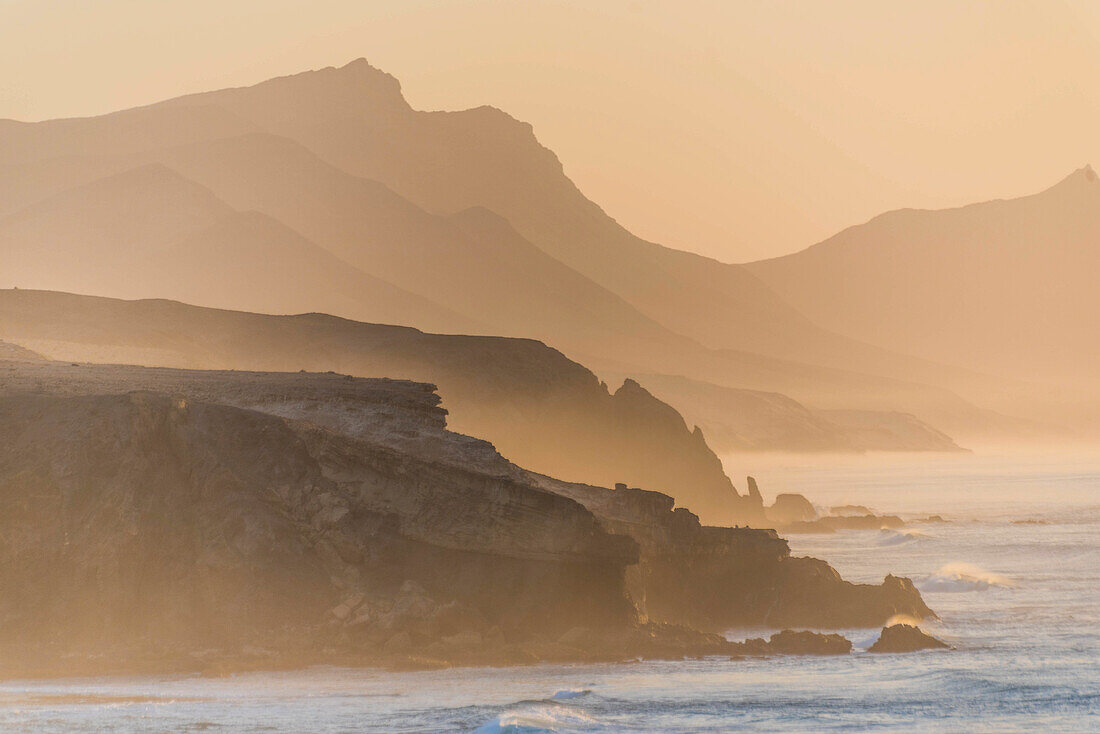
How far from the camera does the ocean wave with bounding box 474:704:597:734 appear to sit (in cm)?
3175

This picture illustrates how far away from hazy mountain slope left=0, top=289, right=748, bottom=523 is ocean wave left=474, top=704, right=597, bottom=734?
→ 141 feet

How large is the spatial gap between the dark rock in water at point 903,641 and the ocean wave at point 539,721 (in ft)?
46.0

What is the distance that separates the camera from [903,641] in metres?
43.9

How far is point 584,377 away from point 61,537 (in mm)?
50016

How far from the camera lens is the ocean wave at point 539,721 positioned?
31.8 meters

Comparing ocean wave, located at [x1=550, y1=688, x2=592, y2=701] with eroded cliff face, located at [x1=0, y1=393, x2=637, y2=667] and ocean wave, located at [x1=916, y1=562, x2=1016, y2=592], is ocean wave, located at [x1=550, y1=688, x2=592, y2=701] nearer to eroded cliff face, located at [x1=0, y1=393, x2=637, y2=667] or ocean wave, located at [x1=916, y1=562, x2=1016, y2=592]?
eroded cliff face, located at [x1=0, y1=393, x2=637, y2=667]

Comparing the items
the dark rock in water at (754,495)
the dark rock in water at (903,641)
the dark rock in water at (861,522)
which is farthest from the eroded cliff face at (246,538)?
the dark rock in water at (861,522)

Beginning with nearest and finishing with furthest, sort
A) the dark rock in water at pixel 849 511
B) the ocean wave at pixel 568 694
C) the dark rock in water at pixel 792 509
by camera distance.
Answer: the ocean wave at pixel 568 694, the dark rock in water at pixel 792 509, the dark rock in water at pixel 849 511

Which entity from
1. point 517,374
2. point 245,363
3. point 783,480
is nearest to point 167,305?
point 245,363

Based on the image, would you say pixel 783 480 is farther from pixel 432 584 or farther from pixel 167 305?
pixel 432 584

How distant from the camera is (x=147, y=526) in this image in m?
40.9

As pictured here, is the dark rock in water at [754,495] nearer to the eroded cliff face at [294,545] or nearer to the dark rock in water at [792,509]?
the dark rock in water at [792,509]

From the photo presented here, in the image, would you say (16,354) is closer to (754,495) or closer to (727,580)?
(727,580)

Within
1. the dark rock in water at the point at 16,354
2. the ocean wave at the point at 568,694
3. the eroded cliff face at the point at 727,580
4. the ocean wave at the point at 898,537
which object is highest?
the dark rock in water at the point at 16,354
